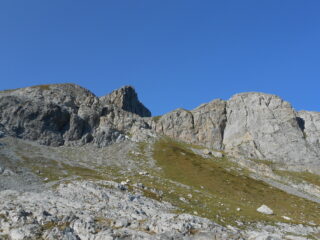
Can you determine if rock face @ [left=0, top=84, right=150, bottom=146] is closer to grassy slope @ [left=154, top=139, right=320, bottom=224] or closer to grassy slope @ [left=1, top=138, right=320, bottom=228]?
grassy slope @ [left=1, top=138, right=320, bottom=228]

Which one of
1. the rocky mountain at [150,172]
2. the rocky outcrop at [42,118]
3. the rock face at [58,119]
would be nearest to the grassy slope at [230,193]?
the rocky mountain at [150,172]

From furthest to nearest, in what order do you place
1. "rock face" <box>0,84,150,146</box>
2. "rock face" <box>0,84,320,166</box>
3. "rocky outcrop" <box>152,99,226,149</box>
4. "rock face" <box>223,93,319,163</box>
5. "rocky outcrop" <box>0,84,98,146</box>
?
"rocky outcrop" <box>152,99,226,149</box>, "rock face" <box>223,93,319,163</box>, "rock face" <box>0,84,320,166</box>, "rock face" <box>0,84,150,146</box>, "rocky outcrop" <box>0,84,98,146</box>

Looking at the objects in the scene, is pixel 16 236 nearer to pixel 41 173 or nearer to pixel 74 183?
pixel 74 183

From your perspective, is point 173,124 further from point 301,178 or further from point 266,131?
point 301,178

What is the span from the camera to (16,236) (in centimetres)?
2325

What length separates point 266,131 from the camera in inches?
6614

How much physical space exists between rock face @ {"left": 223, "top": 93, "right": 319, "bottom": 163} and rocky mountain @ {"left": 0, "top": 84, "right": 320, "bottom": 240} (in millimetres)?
640

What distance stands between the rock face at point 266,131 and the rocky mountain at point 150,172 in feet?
2.10

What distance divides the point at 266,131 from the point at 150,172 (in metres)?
113

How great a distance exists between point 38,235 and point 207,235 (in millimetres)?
14992

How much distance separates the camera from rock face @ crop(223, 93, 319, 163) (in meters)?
153

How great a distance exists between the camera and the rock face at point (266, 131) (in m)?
153

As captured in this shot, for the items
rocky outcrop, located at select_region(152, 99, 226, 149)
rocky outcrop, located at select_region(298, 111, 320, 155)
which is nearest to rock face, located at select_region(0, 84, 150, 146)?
rocky outcrop, located at select_region(152, 99, 226, 149)

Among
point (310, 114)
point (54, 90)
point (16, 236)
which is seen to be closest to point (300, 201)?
point (16, 236)
